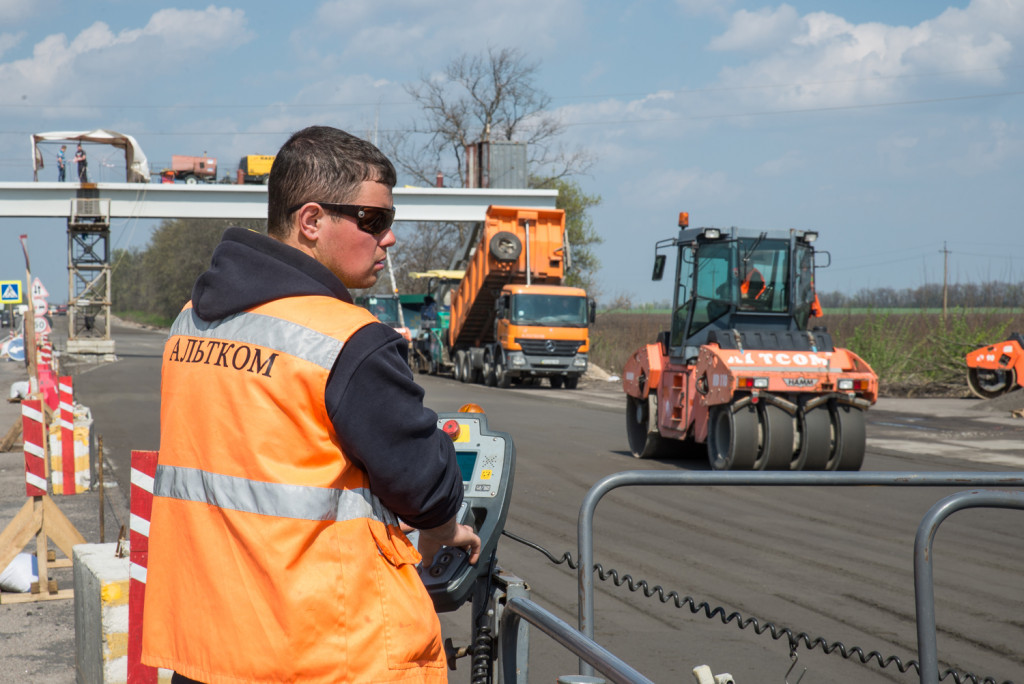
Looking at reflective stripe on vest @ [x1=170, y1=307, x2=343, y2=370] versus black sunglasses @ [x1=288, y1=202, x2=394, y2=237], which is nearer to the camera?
reflective stripe on vest @ [x1=170, y1=307, x2=343, y2=370]

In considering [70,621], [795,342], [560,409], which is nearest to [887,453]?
[795,342]

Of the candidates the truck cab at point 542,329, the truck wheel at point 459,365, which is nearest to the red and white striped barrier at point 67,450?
the truck cab at point 542,329

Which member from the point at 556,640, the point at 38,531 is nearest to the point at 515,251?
the point at 38,531

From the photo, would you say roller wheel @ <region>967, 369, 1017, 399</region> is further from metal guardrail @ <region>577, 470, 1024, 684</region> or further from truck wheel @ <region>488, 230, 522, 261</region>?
metal guardrail @ <region>577, 470, 1024, 684</region>

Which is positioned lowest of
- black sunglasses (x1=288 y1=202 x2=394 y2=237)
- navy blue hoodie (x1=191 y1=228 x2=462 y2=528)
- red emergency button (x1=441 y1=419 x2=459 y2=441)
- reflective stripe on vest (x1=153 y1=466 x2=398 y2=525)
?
reflective stripe on vest (x1=153 y1=466 x2=398 y2=525)

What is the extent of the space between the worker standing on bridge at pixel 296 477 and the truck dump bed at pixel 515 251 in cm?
2619

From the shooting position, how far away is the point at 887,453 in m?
14.5

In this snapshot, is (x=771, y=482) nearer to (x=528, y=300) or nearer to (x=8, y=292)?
(x=8, y=292)

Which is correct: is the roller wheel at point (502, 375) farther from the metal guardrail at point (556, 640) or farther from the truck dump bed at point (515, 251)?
the metal guardrail at point (556, 640)

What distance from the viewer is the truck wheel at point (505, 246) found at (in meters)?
28.3

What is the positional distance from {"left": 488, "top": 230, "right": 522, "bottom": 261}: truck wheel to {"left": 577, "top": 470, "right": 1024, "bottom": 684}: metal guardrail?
24780mm

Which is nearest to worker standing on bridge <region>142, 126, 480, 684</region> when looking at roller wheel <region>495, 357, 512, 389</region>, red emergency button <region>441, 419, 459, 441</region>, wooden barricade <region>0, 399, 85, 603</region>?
red emergency button <region>441, 419, 459, 441</region>

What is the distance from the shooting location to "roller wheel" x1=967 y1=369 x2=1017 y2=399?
76.0 feet

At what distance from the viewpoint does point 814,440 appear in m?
12.0
